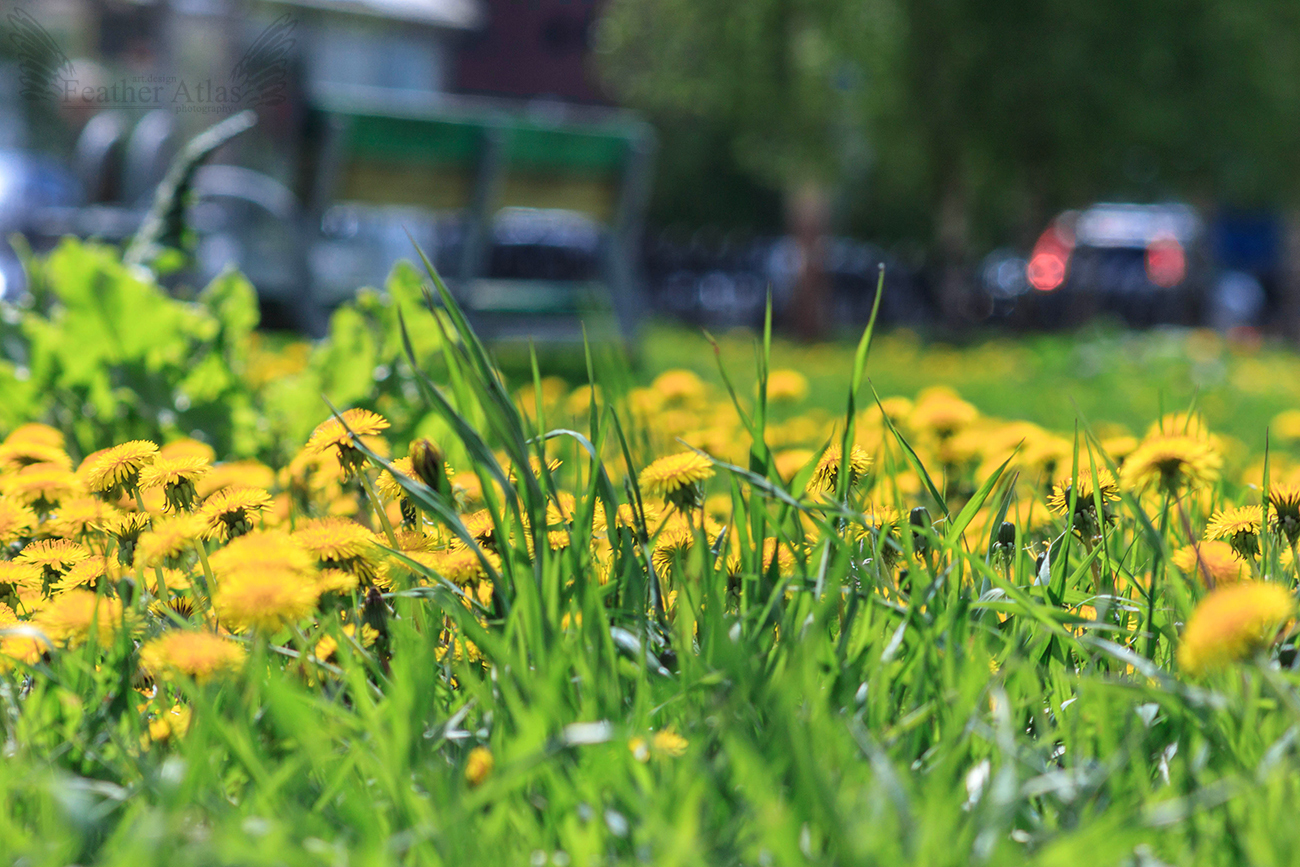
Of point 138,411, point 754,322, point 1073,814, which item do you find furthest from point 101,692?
point 754,322

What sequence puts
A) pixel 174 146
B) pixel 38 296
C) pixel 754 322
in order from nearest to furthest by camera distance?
pixel 38 296
pixel 174 146
pixel 754 322

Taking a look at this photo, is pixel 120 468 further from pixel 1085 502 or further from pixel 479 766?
pixel 1085 502

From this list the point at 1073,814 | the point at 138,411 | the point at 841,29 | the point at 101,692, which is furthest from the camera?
the point at 841,29

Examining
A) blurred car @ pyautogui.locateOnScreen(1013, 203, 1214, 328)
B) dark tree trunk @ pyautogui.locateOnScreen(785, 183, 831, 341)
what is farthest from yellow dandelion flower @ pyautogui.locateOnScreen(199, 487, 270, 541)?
blurred car @ pyautogui.locateOnScreen(1013, 203, 1214, 328)

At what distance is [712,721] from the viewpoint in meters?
1.02

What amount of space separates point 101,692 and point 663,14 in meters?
13.4

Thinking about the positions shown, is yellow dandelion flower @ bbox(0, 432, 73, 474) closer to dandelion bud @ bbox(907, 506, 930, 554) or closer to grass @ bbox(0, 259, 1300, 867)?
grass @ bbox(0, 259, 1300, 867)

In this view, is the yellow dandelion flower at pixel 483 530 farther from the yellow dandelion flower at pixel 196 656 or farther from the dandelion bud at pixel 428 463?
the yellow dandelion flower at pixel 196 656

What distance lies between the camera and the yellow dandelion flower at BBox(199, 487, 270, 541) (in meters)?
1.29

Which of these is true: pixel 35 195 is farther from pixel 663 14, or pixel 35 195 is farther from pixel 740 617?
pixel 740 617

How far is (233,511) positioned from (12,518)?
27 centimetres

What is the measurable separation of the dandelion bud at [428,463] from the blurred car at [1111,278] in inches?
495

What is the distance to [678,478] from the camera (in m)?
1.27

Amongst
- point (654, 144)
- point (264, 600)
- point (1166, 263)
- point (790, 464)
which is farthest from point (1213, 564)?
point (1166, 263)
